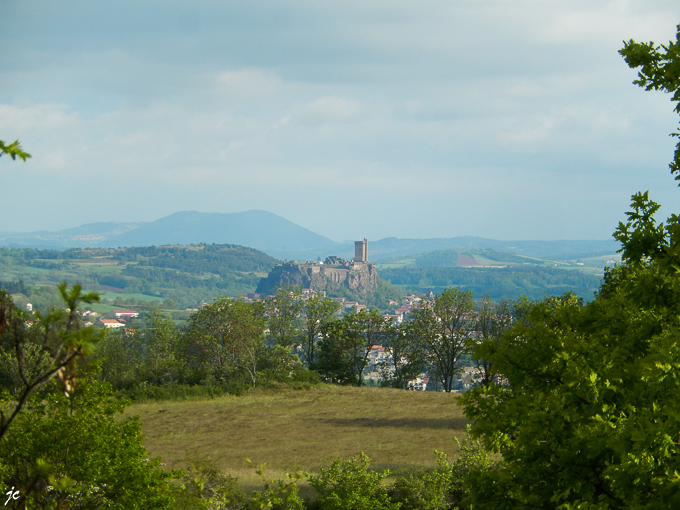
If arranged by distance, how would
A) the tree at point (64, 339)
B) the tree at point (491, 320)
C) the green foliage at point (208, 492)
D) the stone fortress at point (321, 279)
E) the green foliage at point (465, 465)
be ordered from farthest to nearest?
the stone fortress at point (321, 279), the tree at point (491, 320), the green foliage at point (465, 465), the green foliage at point (208, 492), the tree at point (64, 339)

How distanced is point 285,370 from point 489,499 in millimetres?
33933

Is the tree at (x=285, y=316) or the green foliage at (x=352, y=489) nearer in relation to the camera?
the green foliage at (x=352, y=489)

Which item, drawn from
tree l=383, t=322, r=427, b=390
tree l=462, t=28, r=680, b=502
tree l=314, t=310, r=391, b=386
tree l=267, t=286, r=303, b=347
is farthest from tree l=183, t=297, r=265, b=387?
tree l=462, t=28, r=680, b=502

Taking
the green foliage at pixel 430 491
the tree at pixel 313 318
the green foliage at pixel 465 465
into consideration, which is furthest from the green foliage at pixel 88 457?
the tree at pixel 313 318

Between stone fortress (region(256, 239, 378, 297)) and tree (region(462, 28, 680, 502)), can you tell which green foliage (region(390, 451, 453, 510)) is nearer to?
tree (region(462, 28, 680, 502))

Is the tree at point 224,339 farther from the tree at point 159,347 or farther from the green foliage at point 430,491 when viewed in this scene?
the green foliage at point 430,491

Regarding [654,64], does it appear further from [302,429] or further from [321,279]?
[321,279]

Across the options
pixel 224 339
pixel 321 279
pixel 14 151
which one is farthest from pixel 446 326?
pixel 321 279

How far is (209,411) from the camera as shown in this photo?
3144 centimetres

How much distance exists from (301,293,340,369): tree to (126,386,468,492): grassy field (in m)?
9.43

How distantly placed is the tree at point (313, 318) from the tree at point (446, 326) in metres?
7.65

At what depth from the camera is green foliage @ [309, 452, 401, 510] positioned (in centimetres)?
1130

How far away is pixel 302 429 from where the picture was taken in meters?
27.5

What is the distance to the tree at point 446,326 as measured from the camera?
4484 centimetres
